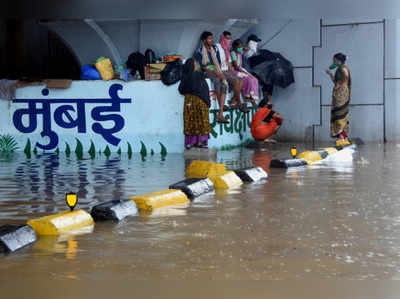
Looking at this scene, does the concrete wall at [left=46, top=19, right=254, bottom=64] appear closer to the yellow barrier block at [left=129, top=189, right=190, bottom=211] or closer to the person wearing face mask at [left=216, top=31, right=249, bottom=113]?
the person wearing face mask at [left=216, top=31, right=249, bottom=113]

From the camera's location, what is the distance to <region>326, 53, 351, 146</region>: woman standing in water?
14688mm

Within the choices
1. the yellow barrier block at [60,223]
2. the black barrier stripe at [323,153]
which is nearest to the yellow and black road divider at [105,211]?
the yellow barrier block at [60,223]

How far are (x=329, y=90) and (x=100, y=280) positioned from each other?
14356mm

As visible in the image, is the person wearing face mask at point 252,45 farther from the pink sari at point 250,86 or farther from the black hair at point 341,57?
the black hair at point 341,57

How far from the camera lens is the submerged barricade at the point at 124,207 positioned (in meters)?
4.62

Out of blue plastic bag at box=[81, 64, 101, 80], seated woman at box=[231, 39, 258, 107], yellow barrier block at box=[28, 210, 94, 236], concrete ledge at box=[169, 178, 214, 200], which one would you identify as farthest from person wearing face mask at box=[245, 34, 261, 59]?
yellow barrier block at box=[28, 210, 94, 236]

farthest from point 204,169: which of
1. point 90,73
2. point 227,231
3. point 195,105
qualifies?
point 90,73

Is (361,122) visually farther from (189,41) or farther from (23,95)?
(23,95)

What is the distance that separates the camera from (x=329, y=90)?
56.6ft

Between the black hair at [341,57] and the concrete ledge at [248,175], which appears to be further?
the black hair at [341,57]

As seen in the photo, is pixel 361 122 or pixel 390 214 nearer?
pixel 390 214

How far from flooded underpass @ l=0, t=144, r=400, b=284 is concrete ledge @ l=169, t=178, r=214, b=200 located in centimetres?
13

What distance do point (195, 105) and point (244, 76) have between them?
2.53 metres
